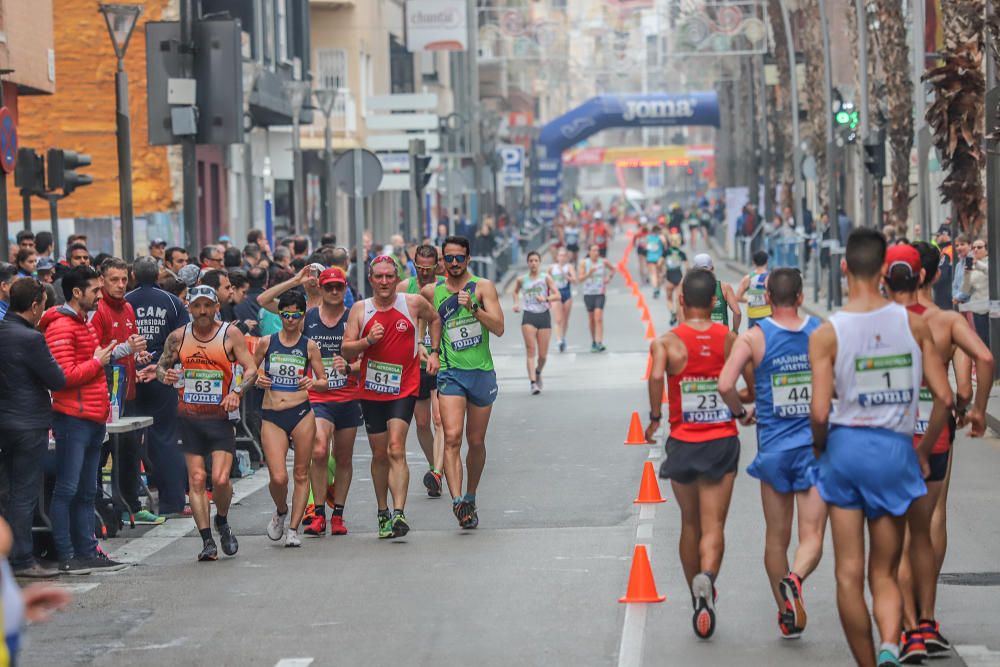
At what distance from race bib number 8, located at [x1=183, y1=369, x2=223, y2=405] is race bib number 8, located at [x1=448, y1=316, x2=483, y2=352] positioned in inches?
72.1

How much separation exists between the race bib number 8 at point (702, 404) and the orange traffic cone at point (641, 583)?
106cm

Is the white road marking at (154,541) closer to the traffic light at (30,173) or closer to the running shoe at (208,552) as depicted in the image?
the running shoe at (208,552)

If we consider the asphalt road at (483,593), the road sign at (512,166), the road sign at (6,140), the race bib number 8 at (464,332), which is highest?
the road sign at (512,166)

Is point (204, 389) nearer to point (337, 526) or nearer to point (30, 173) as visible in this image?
point (337, 526)

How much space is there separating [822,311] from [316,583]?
2956cm

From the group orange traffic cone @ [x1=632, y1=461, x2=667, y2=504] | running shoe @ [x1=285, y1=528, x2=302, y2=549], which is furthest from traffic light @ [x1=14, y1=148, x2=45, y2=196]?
running shoe @ [x1=285, y1=528, x2=302, y2=549]

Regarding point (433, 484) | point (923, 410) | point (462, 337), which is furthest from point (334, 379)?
point (923, 410)

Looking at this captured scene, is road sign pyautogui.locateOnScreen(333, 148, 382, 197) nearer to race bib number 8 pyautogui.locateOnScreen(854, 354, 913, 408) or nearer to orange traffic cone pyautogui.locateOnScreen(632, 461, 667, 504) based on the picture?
orange traffic cone pyautogui.locateOnScreen(632, 461, 667, 504)

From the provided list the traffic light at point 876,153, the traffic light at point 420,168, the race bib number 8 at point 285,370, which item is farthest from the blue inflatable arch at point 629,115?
the race bib number 8 at point 285,370

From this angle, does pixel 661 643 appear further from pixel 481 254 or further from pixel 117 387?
pixel 481 254

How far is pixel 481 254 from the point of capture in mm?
56469

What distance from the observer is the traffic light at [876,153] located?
36.2 meters

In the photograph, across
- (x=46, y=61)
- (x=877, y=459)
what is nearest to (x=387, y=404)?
(x=877, y=459)

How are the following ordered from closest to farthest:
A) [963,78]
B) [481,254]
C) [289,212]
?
[963,78] < [289,212] < [481,254]
